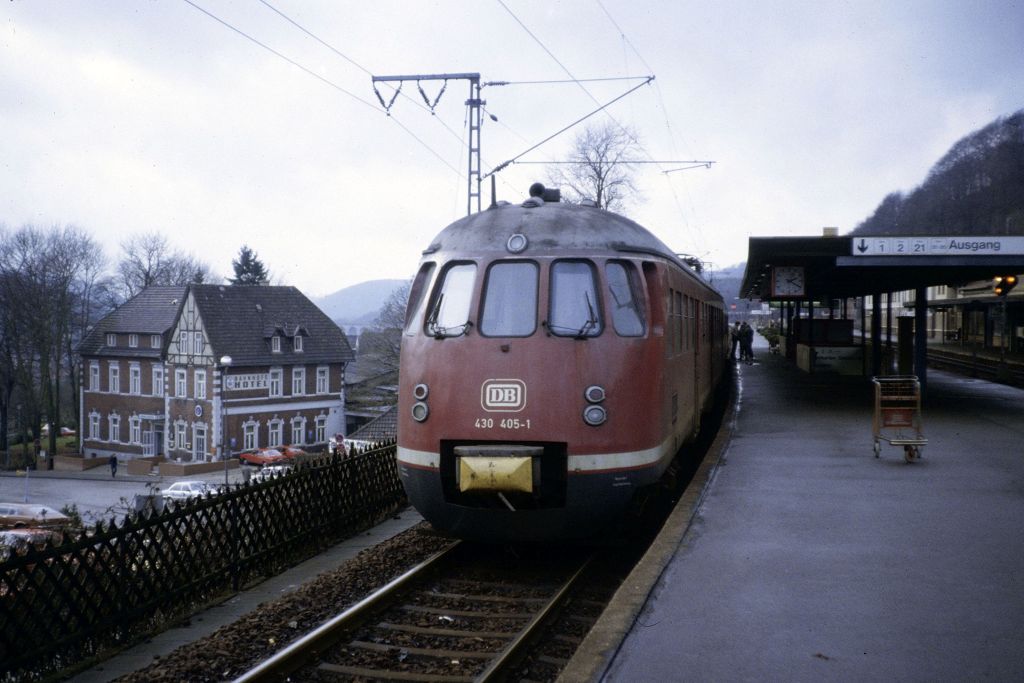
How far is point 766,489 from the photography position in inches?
387

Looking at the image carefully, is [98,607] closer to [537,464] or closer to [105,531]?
[105,531]

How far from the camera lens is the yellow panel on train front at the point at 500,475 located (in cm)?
726

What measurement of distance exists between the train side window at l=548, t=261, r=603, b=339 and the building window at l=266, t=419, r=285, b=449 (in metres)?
38.9

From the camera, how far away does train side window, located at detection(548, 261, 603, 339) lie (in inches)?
308

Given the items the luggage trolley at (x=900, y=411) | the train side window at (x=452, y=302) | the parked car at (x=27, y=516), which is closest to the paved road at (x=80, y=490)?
the parked car at (x=27, y=516)

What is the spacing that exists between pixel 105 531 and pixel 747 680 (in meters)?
5.27

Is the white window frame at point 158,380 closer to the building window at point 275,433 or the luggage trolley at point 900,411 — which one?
the building window at point 275,433

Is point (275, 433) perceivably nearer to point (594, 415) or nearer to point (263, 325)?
point (263, 325)

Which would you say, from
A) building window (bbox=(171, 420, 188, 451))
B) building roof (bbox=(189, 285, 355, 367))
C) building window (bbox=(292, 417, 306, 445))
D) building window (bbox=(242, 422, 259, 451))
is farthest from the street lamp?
building window (bbox=(292, 417, 306, 445))

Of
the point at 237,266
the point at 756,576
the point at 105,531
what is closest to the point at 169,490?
the point at 105,531

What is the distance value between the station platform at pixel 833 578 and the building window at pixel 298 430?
3674cm

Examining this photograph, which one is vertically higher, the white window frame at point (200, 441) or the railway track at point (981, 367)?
the railway track at point (981, 367)

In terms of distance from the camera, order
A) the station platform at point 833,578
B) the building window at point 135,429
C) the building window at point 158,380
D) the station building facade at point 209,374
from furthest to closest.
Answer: the building window at point 135,429 < the building window at point 158,380 < the station building facade at point 209,374 < the station platform at point 833,578

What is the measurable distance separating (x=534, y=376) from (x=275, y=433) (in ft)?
130
